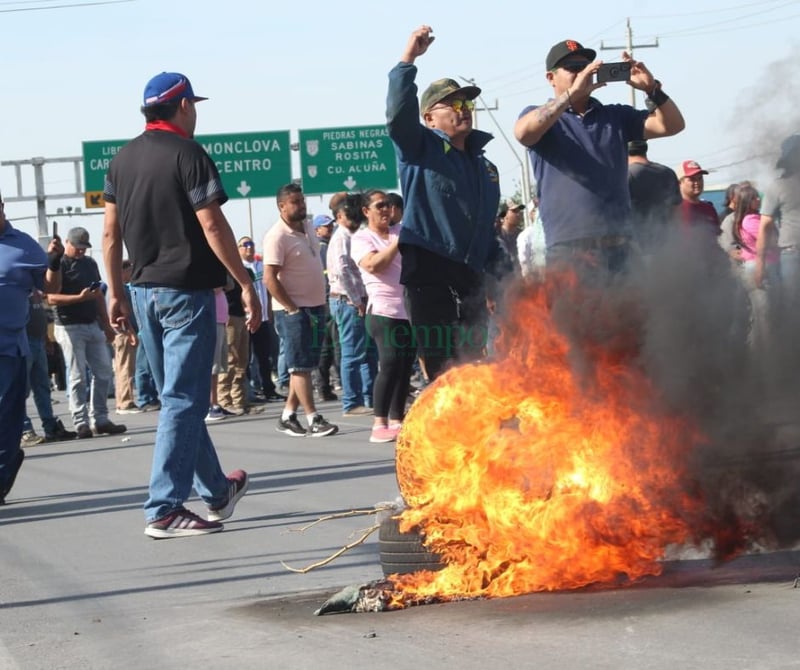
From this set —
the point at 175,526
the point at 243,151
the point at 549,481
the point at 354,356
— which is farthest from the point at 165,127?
the point at 243,151

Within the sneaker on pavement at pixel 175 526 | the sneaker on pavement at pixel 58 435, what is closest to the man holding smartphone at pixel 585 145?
the sneaker on pavement at pixel 175 526

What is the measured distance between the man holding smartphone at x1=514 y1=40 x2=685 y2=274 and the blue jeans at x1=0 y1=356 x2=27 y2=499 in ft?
13.4

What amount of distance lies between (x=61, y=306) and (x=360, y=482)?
677 cm

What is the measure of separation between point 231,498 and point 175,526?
49cm

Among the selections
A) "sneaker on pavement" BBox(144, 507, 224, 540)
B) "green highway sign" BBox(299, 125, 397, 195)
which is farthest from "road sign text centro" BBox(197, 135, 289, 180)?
"sneaker on pavement" BBox(144, 507, 224, 540)

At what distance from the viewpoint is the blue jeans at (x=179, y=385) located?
7.52m

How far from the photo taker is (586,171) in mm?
7418

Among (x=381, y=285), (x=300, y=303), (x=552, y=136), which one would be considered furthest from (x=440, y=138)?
(x=300, y=303)

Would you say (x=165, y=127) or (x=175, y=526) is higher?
(x=165, y=127)

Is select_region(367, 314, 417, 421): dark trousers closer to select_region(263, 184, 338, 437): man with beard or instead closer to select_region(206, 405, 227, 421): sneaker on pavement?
select_region(263, 184, 338, 437): man with beard

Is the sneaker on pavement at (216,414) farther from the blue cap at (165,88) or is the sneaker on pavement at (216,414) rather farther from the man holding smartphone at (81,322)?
the blue cap at (165,88)

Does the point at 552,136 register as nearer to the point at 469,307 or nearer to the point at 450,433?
the point at 469,307

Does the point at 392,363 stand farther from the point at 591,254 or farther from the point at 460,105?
the point at 591,254

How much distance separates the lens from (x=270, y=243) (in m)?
12.9
